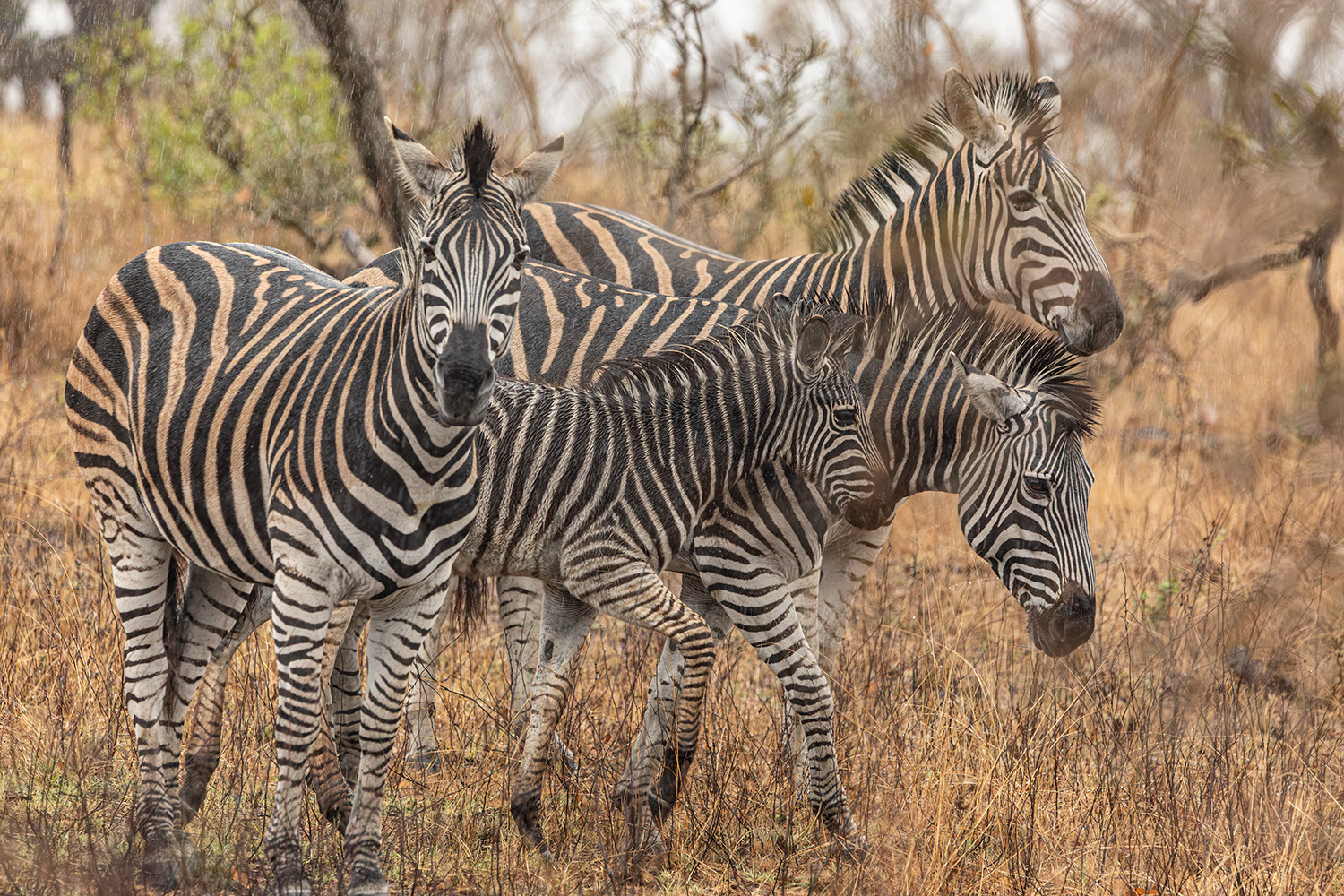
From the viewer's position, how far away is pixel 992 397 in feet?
16.0

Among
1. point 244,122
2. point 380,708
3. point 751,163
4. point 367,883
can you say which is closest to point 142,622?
point 380,708

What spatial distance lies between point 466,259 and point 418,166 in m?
0.47

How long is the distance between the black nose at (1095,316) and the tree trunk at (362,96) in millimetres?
4846

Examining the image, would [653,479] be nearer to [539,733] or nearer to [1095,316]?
[539,733]

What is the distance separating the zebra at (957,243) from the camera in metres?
5.40

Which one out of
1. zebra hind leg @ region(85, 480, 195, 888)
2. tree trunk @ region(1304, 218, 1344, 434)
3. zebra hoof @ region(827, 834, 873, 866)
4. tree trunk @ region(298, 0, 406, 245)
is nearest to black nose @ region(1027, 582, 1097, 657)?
zebra hoof @ region(827, 834, 873, 866)

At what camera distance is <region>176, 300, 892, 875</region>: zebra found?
4.53 meters

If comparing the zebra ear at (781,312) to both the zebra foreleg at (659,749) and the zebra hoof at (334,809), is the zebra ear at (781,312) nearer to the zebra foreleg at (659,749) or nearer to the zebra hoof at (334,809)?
the zebra foreleg at (659,749)

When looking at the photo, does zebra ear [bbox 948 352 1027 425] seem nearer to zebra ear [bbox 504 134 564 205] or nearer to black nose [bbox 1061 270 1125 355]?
black nose [bbox 1061 270 1125 355]

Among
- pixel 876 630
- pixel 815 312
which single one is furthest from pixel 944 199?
pixel 876 630

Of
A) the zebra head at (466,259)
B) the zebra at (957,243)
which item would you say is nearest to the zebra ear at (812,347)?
the zebra at (957,243)

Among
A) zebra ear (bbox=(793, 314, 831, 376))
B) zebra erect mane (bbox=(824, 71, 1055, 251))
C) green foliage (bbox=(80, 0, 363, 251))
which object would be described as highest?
green foliage (bbox=(80, 0, 363, 251))

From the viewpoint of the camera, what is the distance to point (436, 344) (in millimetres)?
3516

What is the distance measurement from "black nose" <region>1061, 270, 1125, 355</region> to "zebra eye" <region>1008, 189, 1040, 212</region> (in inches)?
16.2
